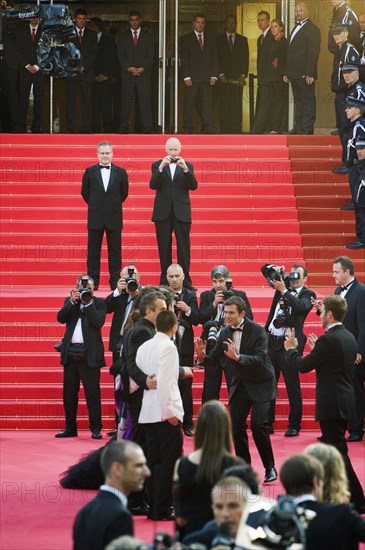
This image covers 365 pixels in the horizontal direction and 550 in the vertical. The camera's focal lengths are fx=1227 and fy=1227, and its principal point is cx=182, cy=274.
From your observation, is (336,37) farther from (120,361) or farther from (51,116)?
(120,361)

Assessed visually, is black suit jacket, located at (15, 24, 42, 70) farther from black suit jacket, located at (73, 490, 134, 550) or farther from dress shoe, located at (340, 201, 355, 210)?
black suit jacket, located at (73, 490, 134, 550)

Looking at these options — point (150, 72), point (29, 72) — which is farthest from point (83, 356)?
point (150, 72)

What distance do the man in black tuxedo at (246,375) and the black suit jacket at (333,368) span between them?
2.10 ft

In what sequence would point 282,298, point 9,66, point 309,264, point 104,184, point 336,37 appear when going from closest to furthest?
point 282,298 < point 104,184 < point 309,264 < point 336,37 < point 9,66

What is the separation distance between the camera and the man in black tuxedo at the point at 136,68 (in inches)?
757

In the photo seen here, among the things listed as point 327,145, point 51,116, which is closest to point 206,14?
point 51,116

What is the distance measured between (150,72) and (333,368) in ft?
37.0

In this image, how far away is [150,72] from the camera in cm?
1967

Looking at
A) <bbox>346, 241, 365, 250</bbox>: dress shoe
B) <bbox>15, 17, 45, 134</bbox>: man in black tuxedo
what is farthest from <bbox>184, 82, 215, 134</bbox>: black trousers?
<bbox>346, 241, 365, 250</bbox>: dress shoe

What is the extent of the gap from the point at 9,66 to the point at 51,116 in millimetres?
1449

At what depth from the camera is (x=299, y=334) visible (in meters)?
12.5

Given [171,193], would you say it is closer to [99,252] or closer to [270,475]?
[99,252]

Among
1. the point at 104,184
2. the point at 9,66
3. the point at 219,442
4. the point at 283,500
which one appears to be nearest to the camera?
the point at 283,500

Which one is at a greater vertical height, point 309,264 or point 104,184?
point 104,184
